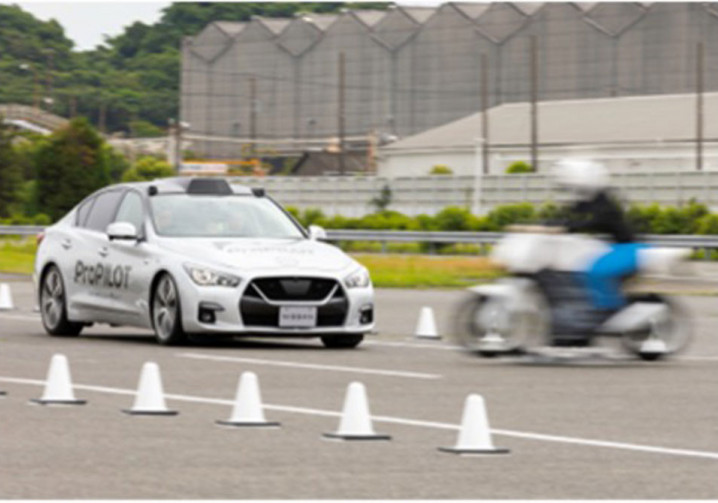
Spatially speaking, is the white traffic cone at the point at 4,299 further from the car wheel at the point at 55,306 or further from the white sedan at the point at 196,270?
the car wheel at the point at 55,306

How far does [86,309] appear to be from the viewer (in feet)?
62.0

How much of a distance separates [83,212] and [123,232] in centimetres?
202

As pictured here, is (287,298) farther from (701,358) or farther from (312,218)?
(312,218)

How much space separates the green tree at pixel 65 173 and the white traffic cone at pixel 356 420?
82675 mm

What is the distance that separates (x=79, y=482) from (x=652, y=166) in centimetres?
7956

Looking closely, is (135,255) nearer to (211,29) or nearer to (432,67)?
(432,67)

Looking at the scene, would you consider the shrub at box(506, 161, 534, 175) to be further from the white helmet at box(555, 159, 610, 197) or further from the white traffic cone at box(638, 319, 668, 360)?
the white traffic cone at box(638, 319, 668, 360)

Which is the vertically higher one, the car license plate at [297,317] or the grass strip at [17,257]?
the grass strip at [17,257]

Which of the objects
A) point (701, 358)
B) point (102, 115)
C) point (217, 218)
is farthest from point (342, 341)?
point (102, 115)

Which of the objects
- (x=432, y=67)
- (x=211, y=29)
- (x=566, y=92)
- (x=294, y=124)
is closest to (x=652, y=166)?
(x=566, y=92)

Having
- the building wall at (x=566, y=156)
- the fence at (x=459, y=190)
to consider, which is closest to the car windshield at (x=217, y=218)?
the fence at (x=459, y=190)

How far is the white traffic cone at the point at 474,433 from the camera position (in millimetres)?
9695

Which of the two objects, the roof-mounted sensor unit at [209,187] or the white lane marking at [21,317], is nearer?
the roof-mounted sensor unit at [209,187]

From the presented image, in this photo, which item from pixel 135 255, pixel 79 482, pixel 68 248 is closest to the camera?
pixel 79 482
